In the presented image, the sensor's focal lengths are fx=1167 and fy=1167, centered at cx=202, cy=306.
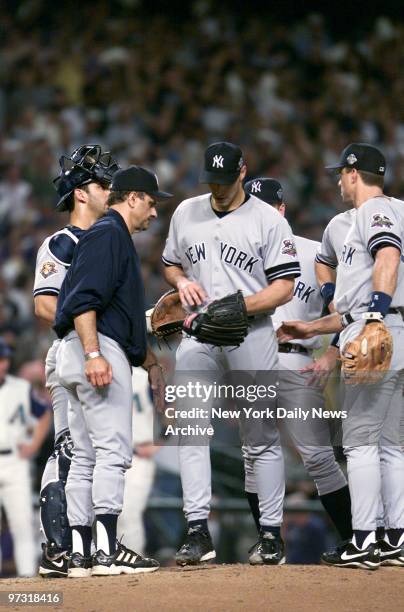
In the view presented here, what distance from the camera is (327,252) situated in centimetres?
563

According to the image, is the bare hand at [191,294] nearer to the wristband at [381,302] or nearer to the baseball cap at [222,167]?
the baseball cap at [222,167]

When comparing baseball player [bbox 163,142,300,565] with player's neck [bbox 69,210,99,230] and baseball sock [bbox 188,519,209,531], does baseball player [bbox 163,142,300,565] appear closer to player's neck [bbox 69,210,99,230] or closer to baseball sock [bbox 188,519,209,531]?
baseball sock [bbox 188,519,209,531]

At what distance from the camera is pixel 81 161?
5402mm

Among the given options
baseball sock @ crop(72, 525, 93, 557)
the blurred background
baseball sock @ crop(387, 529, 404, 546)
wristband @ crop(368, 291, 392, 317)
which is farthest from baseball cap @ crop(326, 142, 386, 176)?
the blurred background

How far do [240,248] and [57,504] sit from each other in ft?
4.57

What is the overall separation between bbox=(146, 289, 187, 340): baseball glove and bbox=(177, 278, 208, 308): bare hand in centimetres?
29

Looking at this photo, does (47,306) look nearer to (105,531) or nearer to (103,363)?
(103,363)

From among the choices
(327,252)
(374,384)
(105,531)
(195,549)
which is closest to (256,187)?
(327,252)

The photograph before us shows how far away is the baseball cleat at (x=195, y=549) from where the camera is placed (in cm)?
505

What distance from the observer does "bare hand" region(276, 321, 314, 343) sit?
5.50 m

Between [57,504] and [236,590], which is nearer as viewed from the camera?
[236,590]

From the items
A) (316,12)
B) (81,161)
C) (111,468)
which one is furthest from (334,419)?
(316,12)

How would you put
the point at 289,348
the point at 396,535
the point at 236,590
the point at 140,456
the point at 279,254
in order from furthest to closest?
1. the point at 140,456
2. the point at 289,348
3. the point at 279,254
4. the point at 396,535
5. the point at 236,590

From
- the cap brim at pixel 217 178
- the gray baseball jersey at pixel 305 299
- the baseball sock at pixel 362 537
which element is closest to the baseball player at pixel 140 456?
the gray baseball jersey at pixel 305 299
